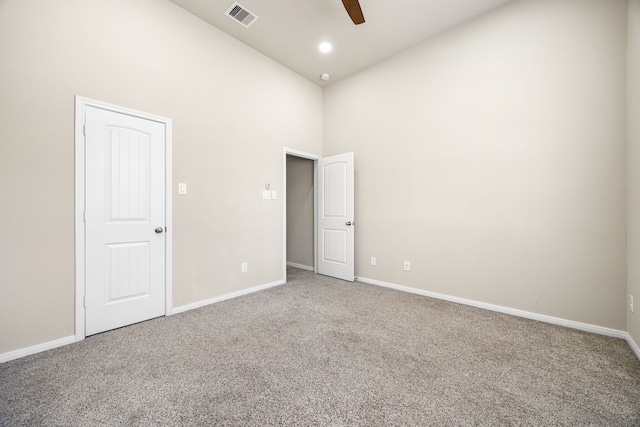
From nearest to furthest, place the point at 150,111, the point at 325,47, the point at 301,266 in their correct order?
the point at 150,111, the point at 325,47, the point at 301,266

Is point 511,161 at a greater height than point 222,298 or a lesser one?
greater

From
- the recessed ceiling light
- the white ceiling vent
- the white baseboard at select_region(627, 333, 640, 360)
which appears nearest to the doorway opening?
the recessed ceiling light

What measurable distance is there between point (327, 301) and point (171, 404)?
1.89m

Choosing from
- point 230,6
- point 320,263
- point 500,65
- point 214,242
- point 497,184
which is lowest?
point 320,263

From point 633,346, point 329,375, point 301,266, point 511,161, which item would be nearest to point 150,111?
point 329,375

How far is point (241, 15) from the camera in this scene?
2.87 m

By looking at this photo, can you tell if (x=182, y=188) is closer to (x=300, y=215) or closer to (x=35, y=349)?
(x=35, y=349)

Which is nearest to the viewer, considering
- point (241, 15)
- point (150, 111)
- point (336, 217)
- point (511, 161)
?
point (150, 111)

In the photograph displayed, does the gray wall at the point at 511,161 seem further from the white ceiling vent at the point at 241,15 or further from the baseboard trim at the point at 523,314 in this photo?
the white ceiling vent at the point at 241,15

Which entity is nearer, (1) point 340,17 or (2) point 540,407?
(2) point 540,407

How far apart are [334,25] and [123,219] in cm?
314

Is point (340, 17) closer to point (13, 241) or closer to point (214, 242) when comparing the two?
point (214, 242)

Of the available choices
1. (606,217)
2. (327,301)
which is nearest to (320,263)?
(327,301)

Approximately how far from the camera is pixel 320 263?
4.38 m
